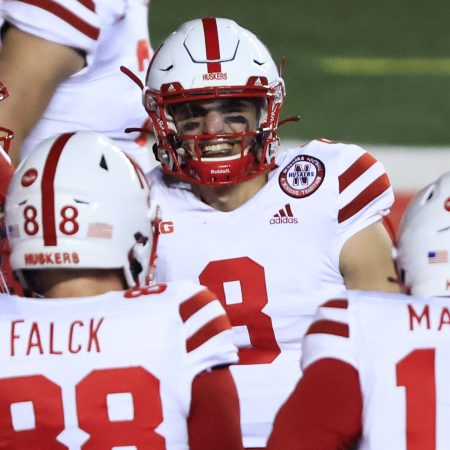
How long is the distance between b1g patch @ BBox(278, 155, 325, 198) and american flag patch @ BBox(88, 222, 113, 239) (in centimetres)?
88

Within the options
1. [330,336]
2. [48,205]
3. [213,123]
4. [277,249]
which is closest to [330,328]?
[330,336]

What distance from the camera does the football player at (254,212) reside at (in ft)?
10.6

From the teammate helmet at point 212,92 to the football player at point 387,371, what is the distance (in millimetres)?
897

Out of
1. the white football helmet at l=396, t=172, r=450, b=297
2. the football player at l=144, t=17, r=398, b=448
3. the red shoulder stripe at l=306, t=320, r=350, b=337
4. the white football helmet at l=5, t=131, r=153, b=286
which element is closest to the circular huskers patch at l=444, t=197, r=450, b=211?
the white football helmet at l=396, t=172, r=450, b=297

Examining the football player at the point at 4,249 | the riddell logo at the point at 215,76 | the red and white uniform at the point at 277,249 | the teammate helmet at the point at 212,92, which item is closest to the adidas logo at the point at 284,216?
the red and white uniform at the point at 277,249

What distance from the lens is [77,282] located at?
2496 mm

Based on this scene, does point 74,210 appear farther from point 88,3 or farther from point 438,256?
point 88,3

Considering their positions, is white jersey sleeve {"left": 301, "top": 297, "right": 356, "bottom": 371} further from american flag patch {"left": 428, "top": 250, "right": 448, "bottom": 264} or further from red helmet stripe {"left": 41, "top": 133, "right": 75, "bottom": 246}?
red helmet stripe {"left": 41, "top": 133, "right": 75, "bottom": 246}

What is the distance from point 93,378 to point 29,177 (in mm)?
393

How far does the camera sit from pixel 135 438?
2.37 metres

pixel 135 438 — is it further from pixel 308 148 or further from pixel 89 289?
pixel 308 148

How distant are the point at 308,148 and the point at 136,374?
1135mm

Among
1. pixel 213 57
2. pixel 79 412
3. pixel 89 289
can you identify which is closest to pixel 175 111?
pixel 213 57

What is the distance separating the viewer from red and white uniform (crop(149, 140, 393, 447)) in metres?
3.22
